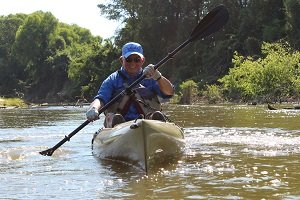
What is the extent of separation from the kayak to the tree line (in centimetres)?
1837

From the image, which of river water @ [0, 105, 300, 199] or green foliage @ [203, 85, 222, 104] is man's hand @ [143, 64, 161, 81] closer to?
river water @ [0, 105, 300, 199]

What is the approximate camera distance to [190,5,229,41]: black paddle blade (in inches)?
295

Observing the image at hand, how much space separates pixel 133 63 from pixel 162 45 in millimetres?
40039

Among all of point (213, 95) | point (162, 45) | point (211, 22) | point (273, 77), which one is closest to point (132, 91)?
point (211, 22)

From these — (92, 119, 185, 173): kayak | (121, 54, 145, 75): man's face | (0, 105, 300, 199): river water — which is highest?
(121, 54, 145, 75): man's face

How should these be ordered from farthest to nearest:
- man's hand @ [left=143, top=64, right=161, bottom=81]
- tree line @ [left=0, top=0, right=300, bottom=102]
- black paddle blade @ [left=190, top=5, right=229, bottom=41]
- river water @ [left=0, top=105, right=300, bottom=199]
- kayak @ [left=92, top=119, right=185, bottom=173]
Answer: tree line @ [left=0, top=0, right=300, bottom=102] < black paddle blade @ [left=190, top=5, right=229, bottom=41] < man's hand @ [left=143, top=64, right=161, bottom=81] < kayak @ [left=92, top=119, right=185, bottom=173] < river water @ [left=0, top=105, right=300, bottom=199]

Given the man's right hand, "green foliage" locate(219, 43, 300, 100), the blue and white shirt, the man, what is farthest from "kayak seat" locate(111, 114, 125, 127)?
"green foliage" locate(219, 43, 300, 100)

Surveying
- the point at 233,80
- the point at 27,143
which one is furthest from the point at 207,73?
the point at 27,143

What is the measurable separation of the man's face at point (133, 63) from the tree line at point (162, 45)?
17875mm

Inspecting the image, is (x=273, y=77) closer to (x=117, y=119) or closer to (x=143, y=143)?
(x=117, y=119)

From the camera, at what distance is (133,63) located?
642 cm

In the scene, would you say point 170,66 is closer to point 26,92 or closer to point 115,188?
point 26,92

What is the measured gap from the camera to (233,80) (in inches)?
1043

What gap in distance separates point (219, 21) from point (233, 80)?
1922cm
